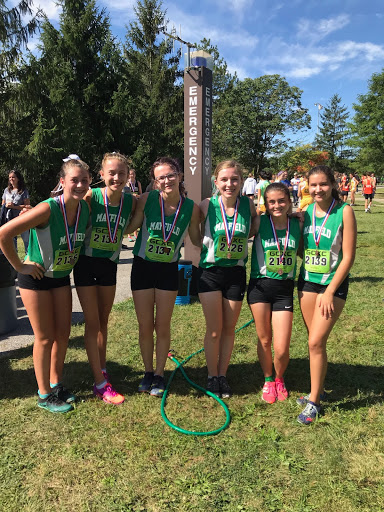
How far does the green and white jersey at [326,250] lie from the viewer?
9.37 ft

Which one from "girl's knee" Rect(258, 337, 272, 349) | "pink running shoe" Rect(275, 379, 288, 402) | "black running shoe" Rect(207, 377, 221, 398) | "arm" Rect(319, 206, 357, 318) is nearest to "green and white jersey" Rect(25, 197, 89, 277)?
"black running shoe" Rect(207, 377, 221, 398)

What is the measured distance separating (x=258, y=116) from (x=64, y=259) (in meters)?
31.2

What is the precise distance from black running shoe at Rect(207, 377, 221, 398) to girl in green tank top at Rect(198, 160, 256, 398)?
386 mm

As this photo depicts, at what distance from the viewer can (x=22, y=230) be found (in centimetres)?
274

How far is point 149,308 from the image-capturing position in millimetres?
3316

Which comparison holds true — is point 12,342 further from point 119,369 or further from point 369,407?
point 369,407

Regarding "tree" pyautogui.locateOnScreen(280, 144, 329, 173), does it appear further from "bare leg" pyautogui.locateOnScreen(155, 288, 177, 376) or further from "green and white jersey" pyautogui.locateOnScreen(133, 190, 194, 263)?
"bare leg" pyautogui.locateOnScreen(155, 288, 177, 376)

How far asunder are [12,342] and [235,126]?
30.0 meters

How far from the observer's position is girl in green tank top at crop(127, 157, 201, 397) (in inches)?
125

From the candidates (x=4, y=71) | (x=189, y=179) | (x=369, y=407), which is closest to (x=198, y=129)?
(x=189, y=179)

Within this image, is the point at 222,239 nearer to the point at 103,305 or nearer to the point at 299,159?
the point at 103,305

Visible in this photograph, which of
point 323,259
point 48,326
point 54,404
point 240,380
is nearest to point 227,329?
point 240,380

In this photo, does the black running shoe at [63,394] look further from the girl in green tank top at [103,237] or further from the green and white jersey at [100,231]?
the green and white jersey at [100,231]

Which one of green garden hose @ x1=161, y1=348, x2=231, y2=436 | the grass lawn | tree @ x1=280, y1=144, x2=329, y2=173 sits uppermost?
tree @ x1=280, y1=144, x2=329, y2=173
